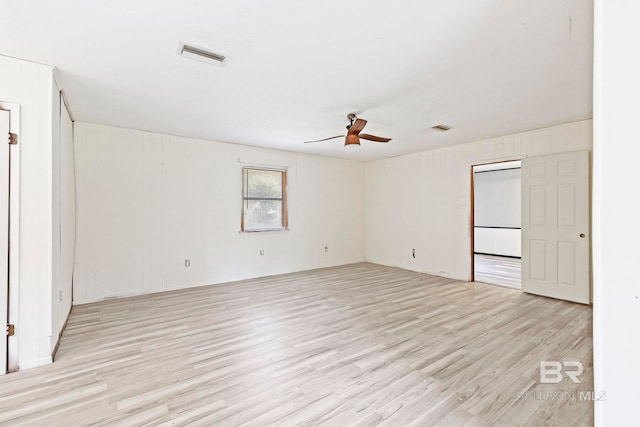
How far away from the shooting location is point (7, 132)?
7.59ft

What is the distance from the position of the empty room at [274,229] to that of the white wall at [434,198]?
54mm

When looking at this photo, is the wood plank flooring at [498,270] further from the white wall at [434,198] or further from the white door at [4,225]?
the white door at [4,225]

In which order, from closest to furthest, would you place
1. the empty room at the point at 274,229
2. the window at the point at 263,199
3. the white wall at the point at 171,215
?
the empty room at the point at 274,229
the white wall at the point at 171,215
the window at the point at 263,199

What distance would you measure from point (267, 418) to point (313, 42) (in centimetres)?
253

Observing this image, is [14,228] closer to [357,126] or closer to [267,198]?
[357,126]

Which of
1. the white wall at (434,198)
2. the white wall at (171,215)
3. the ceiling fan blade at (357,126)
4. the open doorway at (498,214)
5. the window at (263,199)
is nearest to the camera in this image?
the ceiling fan blade at (357,126)

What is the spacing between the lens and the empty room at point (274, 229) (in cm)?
174

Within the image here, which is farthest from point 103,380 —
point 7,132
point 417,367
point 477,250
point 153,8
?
point 477,250

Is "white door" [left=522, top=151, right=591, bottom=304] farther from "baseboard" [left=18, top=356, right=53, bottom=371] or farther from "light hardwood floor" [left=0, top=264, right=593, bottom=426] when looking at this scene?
"baseboard" [left=18, top=356, right=53, bottom=371]

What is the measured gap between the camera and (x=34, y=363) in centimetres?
237

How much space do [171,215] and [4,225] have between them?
2.40m

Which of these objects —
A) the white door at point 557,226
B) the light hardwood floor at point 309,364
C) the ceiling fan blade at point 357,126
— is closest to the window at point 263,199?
the light hardwood floor at point 309,364

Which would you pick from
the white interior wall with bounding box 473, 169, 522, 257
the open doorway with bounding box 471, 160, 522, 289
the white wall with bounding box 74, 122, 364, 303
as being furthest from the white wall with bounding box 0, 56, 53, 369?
the white interior wall with bounding box 473, 169, 522, 257

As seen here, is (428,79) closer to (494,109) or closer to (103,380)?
(494,109)
